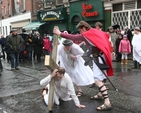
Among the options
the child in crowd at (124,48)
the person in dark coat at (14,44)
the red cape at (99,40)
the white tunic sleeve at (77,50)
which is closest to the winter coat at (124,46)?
the child in crowd at (124,48)

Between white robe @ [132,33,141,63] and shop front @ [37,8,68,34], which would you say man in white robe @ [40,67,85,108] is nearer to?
white robe @ [132,33,141,63]

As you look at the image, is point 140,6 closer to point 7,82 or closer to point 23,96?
point 7,82

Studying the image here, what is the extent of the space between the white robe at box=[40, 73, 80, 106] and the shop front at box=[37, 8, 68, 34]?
1639cm

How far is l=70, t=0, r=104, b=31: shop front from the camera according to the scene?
56.0ft

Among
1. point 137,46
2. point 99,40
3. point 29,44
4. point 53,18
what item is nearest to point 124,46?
point 137,46

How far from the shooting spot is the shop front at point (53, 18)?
70.2 ft

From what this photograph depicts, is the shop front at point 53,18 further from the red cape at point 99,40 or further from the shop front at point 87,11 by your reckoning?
the red cape at point 99,40

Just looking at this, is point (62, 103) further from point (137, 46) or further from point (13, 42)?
point (13, 42)

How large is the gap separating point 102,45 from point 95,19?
12.8 meters

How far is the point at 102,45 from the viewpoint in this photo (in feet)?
16.4

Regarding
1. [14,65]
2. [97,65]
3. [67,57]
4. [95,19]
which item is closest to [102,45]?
[97,65]

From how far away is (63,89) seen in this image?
5.19m

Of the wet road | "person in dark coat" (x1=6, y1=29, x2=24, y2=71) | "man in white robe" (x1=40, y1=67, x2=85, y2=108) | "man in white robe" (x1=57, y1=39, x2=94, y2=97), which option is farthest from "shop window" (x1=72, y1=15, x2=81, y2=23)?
"man in white robe" (x1=40, y1=67, x2=85, y2=108)

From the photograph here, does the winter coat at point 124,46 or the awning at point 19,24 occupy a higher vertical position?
the awning at point 19,24
